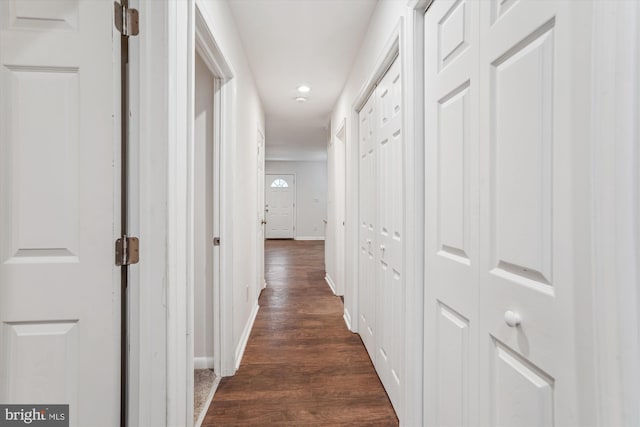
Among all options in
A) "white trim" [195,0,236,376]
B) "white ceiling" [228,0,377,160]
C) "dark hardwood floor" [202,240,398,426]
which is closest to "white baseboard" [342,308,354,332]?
"dark hardwood floor" [202,240,398,426]

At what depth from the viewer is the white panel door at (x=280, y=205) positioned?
10.3 metres

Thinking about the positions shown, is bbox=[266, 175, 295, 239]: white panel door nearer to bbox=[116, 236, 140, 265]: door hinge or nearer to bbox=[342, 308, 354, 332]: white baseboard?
bbox=[342, 308, 354, 332]: white baseboard

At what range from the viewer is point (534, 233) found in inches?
28.2

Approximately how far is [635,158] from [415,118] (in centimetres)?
92

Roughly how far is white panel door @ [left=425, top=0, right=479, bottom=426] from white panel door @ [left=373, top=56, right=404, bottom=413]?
0.33 meters

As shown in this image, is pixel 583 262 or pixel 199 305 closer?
pixel 583 262

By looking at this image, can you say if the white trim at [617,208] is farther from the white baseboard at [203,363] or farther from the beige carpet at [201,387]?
the white baseboard at [203,363]

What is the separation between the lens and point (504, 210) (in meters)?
0.82

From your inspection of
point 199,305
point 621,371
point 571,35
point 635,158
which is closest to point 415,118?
point 571,35

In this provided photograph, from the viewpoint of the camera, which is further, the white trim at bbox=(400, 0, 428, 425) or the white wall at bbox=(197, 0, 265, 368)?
the white wall at bbox=(197, 0, 265, 368)

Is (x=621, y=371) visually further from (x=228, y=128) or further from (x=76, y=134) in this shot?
(x=228, y=128)

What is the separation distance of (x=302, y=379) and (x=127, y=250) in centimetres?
149

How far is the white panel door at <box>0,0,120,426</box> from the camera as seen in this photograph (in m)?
0.92

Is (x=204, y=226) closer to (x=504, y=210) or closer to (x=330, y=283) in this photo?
(x=504, y=210)
